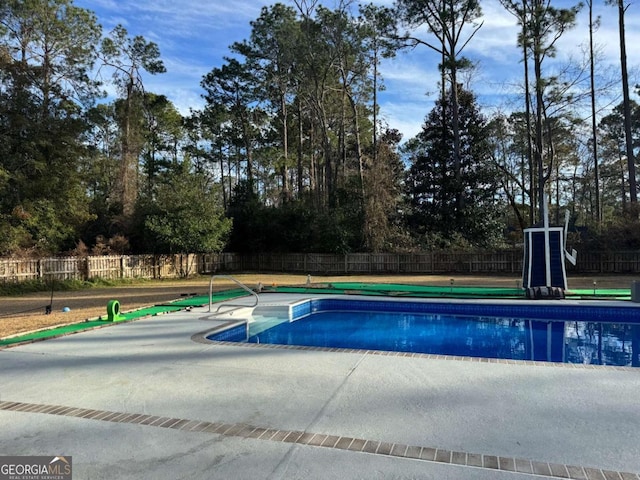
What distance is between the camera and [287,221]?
23.8m

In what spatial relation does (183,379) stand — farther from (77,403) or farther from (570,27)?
(570,27)

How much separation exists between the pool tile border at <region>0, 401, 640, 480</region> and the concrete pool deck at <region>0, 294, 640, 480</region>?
0.4 inches

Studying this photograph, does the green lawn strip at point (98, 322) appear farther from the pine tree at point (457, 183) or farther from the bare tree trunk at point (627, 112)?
the bare tree trunk at point (627, 112)

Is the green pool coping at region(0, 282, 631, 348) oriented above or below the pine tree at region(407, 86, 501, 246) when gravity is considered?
below

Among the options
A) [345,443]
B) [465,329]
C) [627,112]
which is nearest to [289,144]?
[627,112]

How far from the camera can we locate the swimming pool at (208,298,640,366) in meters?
6.67

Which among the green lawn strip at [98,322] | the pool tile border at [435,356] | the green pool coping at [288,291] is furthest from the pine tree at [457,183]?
the pool tile border at [435,356]

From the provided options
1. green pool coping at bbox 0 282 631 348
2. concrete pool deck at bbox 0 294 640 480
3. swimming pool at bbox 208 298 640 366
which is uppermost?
concrete pool deck at bbox 0 294 640 480

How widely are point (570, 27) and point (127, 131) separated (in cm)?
2395

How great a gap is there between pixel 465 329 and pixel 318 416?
588 centimetres

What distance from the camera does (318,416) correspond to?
3.09 meters

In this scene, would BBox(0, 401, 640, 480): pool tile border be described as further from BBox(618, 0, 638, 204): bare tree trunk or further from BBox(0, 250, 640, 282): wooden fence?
BBox(618, 0, 638, 204): bare tree trunk

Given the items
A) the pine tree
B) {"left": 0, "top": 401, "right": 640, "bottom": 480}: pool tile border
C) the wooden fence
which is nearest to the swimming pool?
{"left": 0, "top": 401, "right": 640, "bottom": 480}: pool tile border

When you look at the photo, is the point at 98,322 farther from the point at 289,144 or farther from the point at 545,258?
the point at 289,144
